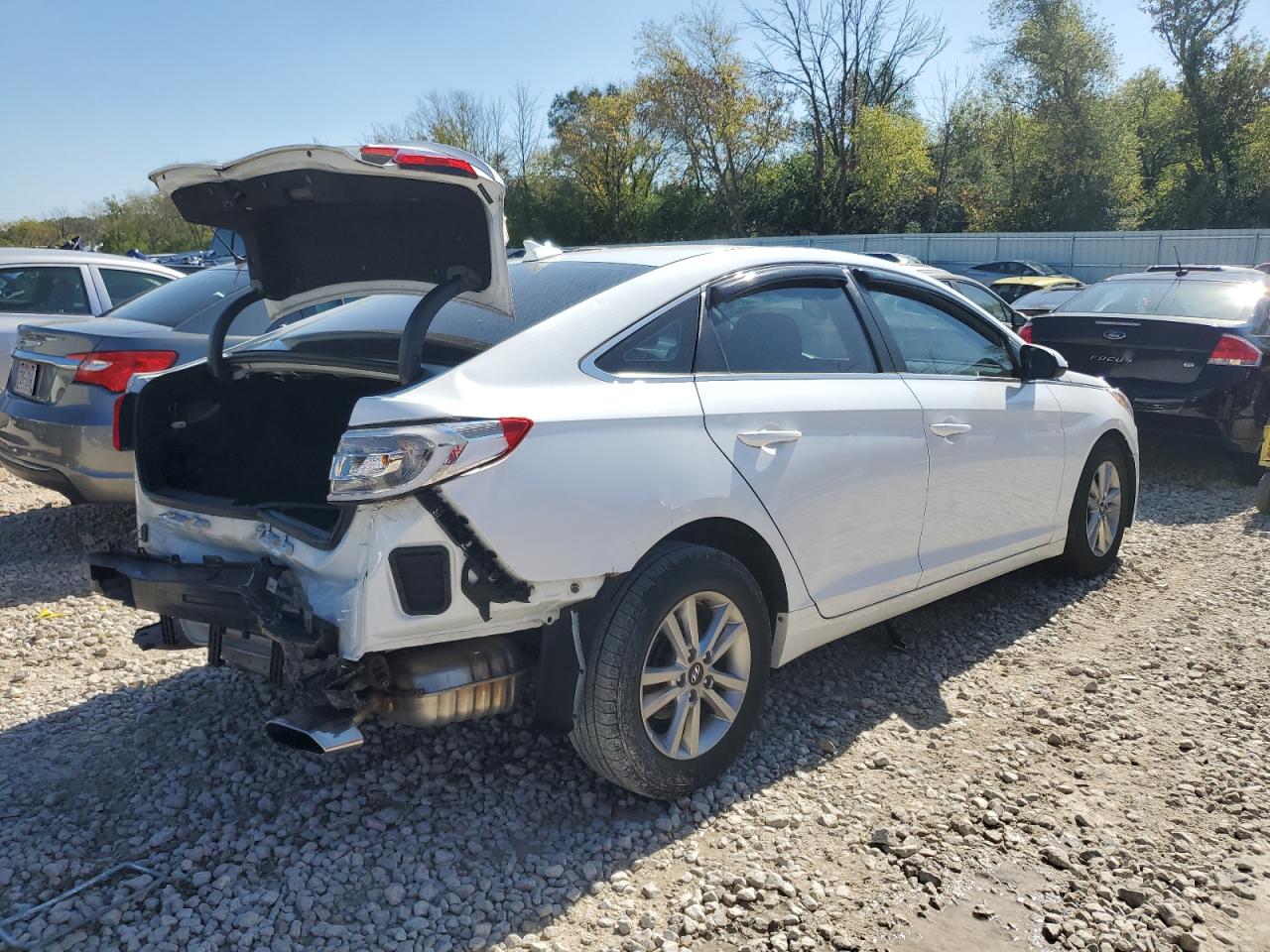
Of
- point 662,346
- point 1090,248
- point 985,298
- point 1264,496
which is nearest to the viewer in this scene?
point 662,346

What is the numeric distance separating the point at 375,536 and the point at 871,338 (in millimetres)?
2181

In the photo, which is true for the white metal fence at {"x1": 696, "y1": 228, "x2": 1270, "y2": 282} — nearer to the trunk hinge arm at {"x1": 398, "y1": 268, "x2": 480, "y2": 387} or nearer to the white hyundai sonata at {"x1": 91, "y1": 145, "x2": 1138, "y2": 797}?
the white hyundai sonata at {"x1": 91, "y1": 145, "x2": 1138, "y2": 797}

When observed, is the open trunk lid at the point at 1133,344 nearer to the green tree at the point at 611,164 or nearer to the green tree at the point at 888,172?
the green tree at the point at 888,172

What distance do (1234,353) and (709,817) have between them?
6386 mm

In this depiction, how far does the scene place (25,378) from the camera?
5555mm

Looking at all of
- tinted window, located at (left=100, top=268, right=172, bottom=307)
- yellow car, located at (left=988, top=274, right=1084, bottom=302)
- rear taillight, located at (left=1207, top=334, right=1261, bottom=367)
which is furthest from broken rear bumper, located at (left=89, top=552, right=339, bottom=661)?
yellow car, located at (left=988, top=274, right=1084, bottom=302)

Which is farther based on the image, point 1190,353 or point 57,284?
point 57,284

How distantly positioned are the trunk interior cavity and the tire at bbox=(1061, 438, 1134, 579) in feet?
11.7

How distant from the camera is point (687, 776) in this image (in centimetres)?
314

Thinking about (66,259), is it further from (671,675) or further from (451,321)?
(671,675)

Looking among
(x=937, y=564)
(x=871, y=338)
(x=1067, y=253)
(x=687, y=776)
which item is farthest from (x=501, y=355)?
(x=1067, y=253)

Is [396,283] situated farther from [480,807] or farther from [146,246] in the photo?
[146,246]

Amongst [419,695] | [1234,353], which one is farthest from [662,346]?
[1234,353]

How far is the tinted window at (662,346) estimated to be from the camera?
3.05 meters
